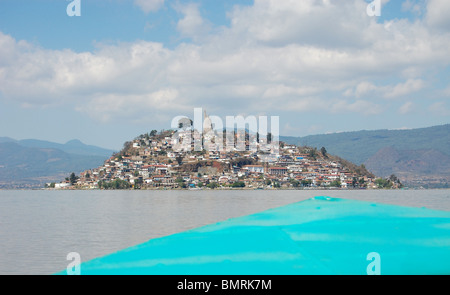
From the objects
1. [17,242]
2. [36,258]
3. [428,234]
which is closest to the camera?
[428,234]

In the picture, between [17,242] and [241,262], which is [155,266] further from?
[17,242]

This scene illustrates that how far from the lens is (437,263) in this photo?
6758 millimetres

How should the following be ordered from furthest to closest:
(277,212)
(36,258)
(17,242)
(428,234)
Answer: (17,242)
(36,258)
(277,212)
(428,234)

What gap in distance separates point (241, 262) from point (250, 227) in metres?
1.31

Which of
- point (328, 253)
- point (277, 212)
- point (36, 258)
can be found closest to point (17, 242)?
point (36, 258)

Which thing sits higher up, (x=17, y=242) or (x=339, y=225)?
(x=339, y=225)
